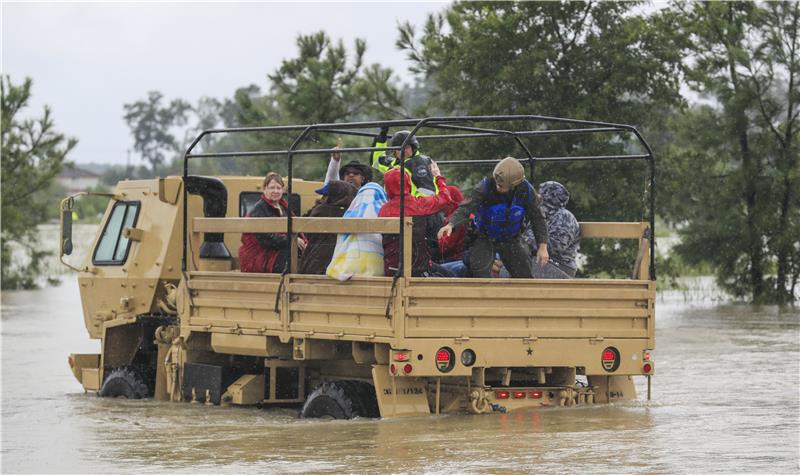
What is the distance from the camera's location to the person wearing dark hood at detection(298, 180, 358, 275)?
1220 cm

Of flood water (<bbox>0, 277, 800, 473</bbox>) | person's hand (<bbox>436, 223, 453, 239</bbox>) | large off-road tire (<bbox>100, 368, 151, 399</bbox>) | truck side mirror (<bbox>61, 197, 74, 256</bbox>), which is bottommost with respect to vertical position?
flood water (<bbox>0, 277, 800, 473</bbox>)

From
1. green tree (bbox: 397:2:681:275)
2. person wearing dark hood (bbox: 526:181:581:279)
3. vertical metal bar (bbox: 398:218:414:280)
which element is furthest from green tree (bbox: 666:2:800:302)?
vertical metal bar (bbox: 398:218:414:280)

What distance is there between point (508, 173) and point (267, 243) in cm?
231

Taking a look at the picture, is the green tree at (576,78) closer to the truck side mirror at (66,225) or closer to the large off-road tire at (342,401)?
the truck side mirror at (66,225)

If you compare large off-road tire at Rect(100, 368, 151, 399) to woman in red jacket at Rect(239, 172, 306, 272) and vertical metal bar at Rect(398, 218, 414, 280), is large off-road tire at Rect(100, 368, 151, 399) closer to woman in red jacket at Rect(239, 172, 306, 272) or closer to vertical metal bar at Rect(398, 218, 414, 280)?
woman in red jacket at Rect(239, 172, 306, 272)

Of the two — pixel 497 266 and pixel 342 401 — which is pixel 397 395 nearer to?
pixel 342 401

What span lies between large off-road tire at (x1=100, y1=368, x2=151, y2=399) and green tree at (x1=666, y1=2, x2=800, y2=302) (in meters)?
17.5

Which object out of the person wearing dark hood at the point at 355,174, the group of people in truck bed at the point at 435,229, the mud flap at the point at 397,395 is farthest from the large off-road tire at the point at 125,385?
the mud flap at the point at 397,395

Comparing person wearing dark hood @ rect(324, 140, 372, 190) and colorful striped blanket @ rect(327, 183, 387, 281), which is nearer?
colorful striped blanket @ rect(327, 183, 387, 281)

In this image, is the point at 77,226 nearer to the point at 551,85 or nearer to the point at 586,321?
the point at 551,85

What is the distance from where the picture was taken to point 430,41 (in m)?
29.7

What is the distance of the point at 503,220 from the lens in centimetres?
1179

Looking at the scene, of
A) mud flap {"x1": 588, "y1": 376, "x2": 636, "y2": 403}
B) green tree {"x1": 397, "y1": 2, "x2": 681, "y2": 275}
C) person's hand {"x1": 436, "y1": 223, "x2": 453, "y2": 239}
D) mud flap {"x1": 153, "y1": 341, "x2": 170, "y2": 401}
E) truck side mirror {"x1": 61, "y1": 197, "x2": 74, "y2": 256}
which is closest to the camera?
person's hand {"x1": 436, "y1": 223, "x2": 453, "y2": 239}

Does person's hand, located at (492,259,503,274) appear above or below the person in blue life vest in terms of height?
below
